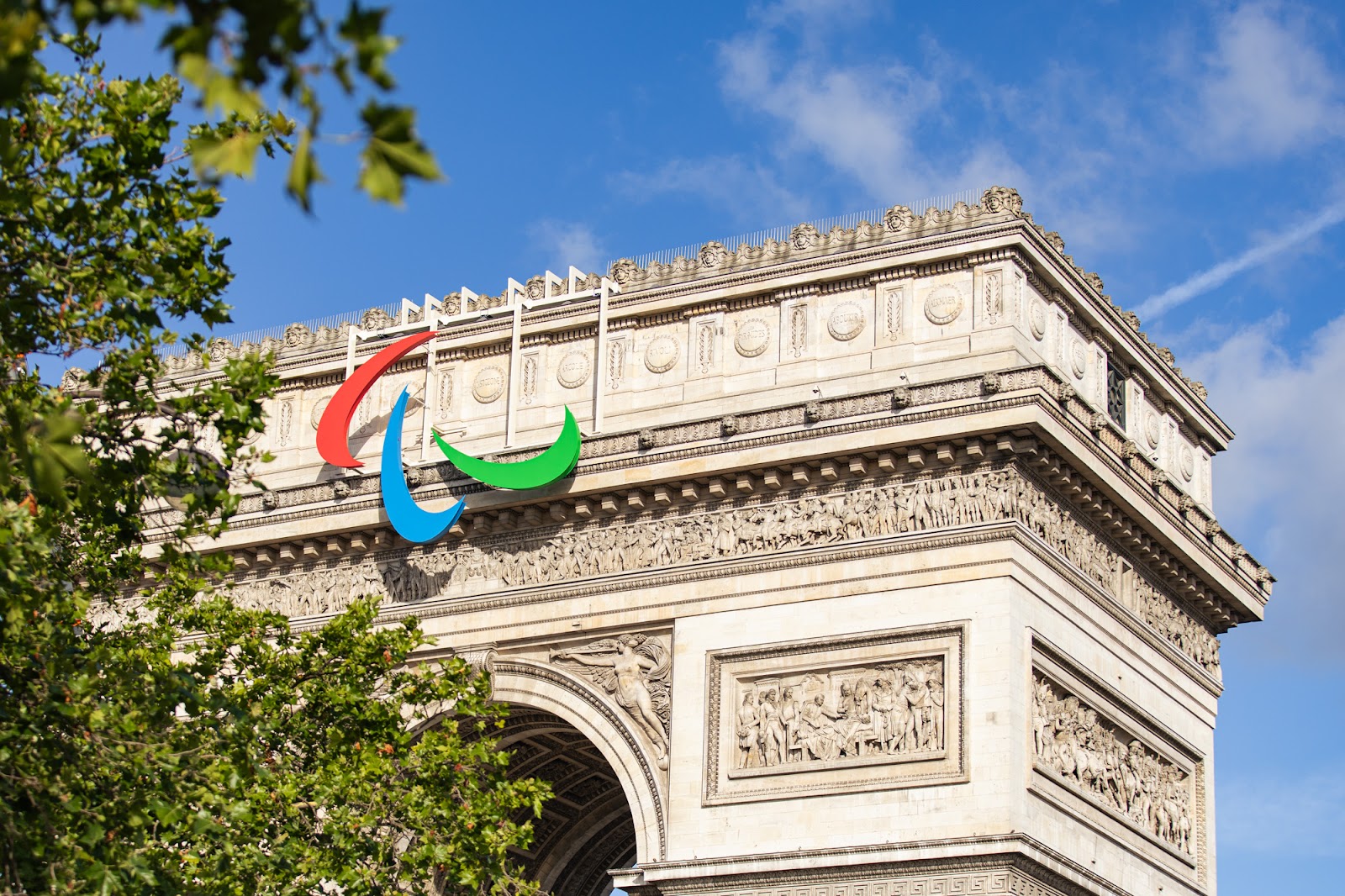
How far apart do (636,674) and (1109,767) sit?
6.23 m

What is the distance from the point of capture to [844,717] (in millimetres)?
25797

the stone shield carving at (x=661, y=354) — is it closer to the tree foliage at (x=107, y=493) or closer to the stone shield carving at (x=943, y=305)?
the stone shield carving at (x=943, y=305)

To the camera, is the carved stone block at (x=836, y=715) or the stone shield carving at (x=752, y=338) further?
the stone shield carving at (x=752, y=338)

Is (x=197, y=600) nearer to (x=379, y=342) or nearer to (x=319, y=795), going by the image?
(x=379, y=342)

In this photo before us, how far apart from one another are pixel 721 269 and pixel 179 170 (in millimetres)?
12169

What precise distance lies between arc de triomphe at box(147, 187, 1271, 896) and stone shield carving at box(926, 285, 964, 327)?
5cm

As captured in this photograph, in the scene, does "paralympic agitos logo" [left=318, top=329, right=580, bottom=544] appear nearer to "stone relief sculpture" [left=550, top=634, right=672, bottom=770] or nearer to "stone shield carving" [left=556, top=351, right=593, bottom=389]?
"stone shield carving" [left=556, top=351, right=593, bottom=389]

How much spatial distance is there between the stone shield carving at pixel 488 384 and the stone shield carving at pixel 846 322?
5144 mm

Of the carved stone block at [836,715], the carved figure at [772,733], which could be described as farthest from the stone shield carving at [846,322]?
the carved figure at [772,733]

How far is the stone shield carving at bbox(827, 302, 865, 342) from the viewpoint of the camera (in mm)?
27922

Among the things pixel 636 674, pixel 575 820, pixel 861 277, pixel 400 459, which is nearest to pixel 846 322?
pixel 861 277

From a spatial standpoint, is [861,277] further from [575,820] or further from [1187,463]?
[575,820]

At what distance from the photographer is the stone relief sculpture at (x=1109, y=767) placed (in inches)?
1014

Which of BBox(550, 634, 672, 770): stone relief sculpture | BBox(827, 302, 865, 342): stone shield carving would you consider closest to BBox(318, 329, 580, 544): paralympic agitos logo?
BBox(550, 634, 672, 770): stone relief sculpture
